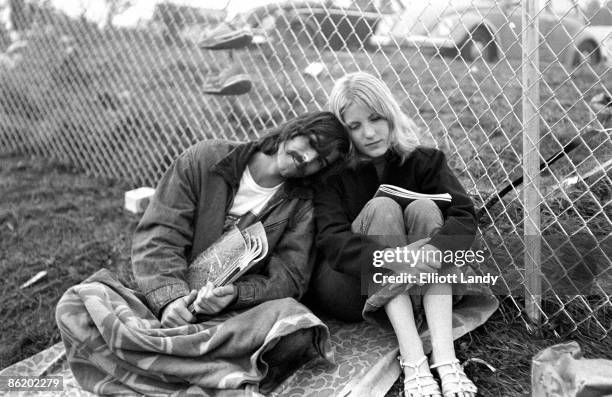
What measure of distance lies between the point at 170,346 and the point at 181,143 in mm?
2239

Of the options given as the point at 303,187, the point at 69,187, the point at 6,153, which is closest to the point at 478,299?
the point at 303,187

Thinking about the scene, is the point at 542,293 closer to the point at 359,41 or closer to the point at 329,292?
the point at 329,292

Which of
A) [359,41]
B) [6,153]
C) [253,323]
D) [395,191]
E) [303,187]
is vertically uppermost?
[6,153]

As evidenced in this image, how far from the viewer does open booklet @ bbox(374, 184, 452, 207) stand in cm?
217

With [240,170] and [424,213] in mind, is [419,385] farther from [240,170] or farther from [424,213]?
[240,170]

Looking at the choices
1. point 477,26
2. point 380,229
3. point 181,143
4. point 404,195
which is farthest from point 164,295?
point 181,143

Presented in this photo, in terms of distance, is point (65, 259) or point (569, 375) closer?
point (569, 375)

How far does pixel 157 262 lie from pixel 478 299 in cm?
125

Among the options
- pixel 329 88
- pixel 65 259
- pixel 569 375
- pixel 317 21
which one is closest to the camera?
pixel 569 375

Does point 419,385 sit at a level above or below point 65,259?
below

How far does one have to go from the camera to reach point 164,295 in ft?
7.16

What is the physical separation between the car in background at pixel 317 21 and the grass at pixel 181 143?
0.08 meters

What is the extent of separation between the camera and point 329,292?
2.30 metres

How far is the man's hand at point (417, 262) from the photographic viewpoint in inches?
78.7
